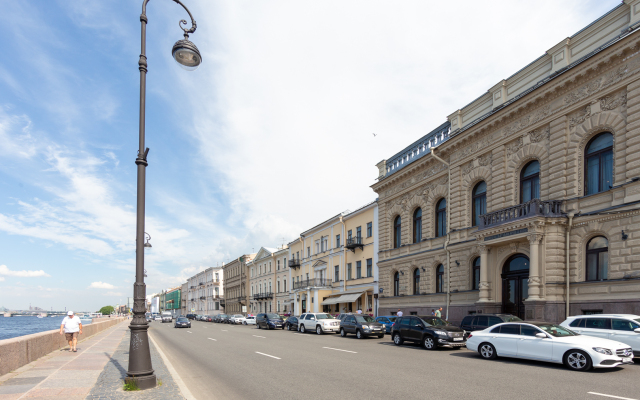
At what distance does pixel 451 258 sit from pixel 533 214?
826cm

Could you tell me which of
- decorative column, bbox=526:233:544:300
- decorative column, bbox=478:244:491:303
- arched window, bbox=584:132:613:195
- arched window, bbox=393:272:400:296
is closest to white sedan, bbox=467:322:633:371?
decorative column, bbox=526:233:544:300

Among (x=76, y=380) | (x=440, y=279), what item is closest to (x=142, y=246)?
(x=76, y=380)

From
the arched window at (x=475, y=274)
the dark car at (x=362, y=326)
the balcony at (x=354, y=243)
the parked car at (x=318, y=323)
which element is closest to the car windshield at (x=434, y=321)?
the dark car at (x=362, y=326)

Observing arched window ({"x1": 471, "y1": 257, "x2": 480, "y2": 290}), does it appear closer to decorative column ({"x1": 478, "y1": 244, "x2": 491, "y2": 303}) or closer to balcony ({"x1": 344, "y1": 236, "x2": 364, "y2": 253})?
decorative column ({"x1": 478, "y1": 244, "x2": 491, "y2": 303})

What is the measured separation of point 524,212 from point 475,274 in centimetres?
643

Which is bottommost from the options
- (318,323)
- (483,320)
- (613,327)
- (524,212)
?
(318,323)

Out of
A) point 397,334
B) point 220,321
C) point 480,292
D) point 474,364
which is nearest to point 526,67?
point 480,292

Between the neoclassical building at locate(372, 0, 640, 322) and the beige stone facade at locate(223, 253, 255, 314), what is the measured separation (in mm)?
58376

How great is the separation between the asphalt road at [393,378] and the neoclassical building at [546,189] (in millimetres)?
7054

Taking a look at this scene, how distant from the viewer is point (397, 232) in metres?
36.1

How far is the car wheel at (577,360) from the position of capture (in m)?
11.8

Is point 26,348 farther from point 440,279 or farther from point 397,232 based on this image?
point 397,232

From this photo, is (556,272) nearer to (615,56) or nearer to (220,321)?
(615,56)

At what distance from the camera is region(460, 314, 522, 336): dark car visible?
18.0 meters
